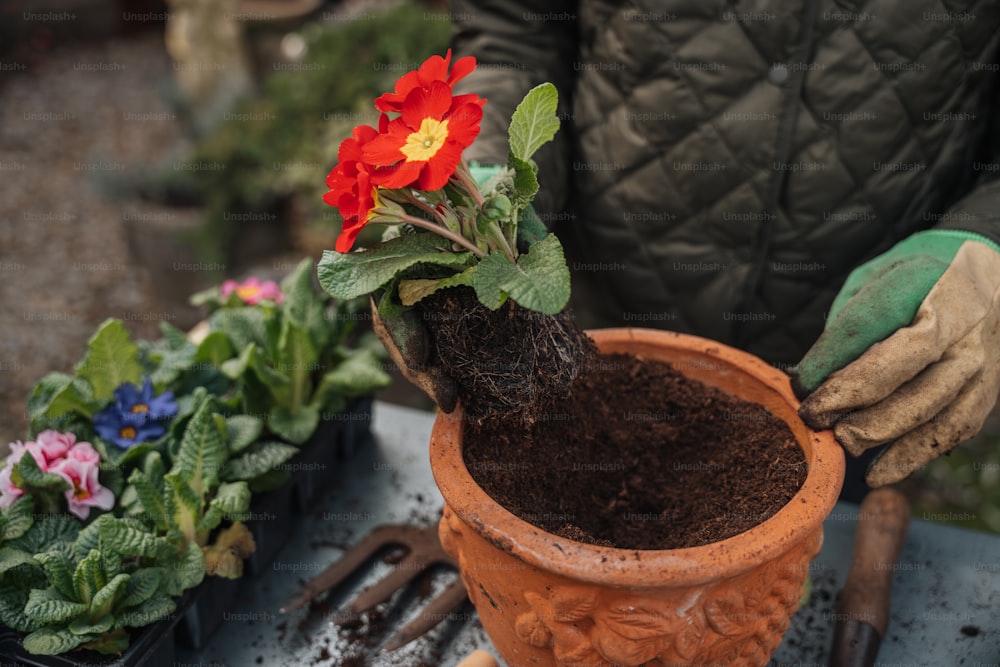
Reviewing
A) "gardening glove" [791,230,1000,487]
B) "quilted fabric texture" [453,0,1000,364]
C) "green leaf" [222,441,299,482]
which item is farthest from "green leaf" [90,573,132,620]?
"gardening glove" [791,230,1000,487]

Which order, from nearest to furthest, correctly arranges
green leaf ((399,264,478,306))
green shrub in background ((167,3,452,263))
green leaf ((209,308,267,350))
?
green leaf ((399,264,478,306)) → green leaf ((209,308,267,350)) → green shrub in background ((167,3,452,263))

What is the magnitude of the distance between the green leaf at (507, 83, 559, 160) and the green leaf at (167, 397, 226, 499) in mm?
665

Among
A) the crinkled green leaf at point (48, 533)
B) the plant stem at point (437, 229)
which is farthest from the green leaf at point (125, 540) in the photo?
the plant stem at point (437, 229)

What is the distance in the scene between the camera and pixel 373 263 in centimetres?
105

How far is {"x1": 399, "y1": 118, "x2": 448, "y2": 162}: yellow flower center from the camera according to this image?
3.23 feet

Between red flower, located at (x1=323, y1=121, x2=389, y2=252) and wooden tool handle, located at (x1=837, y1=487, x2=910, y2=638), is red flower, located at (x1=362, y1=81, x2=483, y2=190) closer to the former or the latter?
red flower, located at (x1=323, y1=121, x2=389, y2=252)

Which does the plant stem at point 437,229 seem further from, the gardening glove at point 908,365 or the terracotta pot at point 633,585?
the gardening glove at point 908,365

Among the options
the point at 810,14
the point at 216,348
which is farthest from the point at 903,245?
the point at 216,348

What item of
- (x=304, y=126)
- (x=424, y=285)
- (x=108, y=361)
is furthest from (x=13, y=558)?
(x=304, y=126)

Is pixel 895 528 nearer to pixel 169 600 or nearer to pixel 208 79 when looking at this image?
pixel 169 600

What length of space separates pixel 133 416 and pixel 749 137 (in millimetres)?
1162

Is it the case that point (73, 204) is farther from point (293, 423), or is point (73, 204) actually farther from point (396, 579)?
point (396, 579)

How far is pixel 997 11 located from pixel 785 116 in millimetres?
371

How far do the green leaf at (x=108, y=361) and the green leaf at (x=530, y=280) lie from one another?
0.78m
